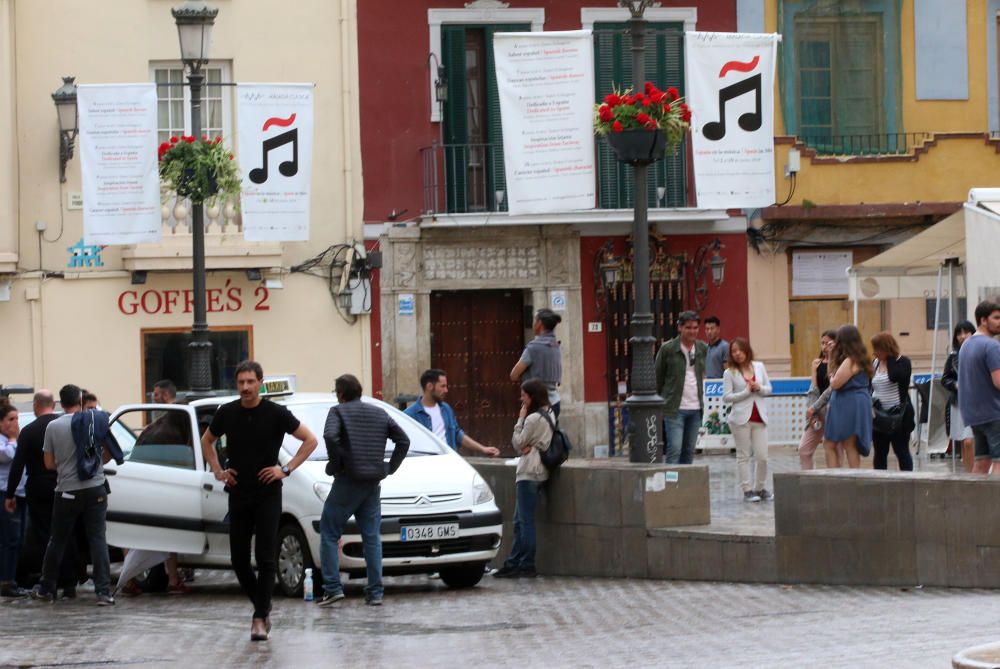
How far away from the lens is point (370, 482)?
14.4 metres

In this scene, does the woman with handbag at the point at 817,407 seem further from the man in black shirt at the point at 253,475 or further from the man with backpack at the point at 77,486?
the man in black shirt at the point at 253,475

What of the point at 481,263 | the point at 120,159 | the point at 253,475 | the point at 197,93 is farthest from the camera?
the point at 481,263

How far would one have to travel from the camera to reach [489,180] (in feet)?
93.4

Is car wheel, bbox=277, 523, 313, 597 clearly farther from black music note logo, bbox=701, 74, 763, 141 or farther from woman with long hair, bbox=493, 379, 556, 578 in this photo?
black music note logo, bbox=701, 74, 763, 141

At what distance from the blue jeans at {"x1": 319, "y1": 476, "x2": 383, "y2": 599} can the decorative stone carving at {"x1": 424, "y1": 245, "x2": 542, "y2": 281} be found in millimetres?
13954

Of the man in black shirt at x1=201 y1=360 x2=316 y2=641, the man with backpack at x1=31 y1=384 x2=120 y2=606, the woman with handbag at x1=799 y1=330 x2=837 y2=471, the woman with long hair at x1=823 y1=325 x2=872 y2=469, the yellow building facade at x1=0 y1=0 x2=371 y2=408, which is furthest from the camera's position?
the yellow building facade at x1=0 y1=0 x2=371 y2=408

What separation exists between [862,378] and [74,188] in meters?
13.9

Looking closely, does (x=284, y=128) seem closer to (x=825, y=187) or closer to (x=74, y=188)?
(x=74, y=188)

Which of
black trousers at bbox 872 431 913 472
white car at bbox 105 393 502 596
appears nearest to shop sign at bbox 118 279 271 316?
white car at bbox 105 393 502 596

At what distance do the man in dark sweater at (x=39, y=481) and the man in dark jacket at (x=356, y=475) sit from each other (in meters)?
2.74

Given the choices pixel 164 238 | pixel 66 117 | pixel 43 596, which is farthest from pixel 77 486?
pixel 66 117

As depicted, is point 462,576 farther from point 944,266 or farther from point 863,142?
point 863,142

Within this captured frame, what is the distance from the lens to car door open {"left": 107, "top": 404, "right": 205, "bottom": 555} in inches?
623

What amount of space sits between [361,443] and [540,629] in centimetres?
237
